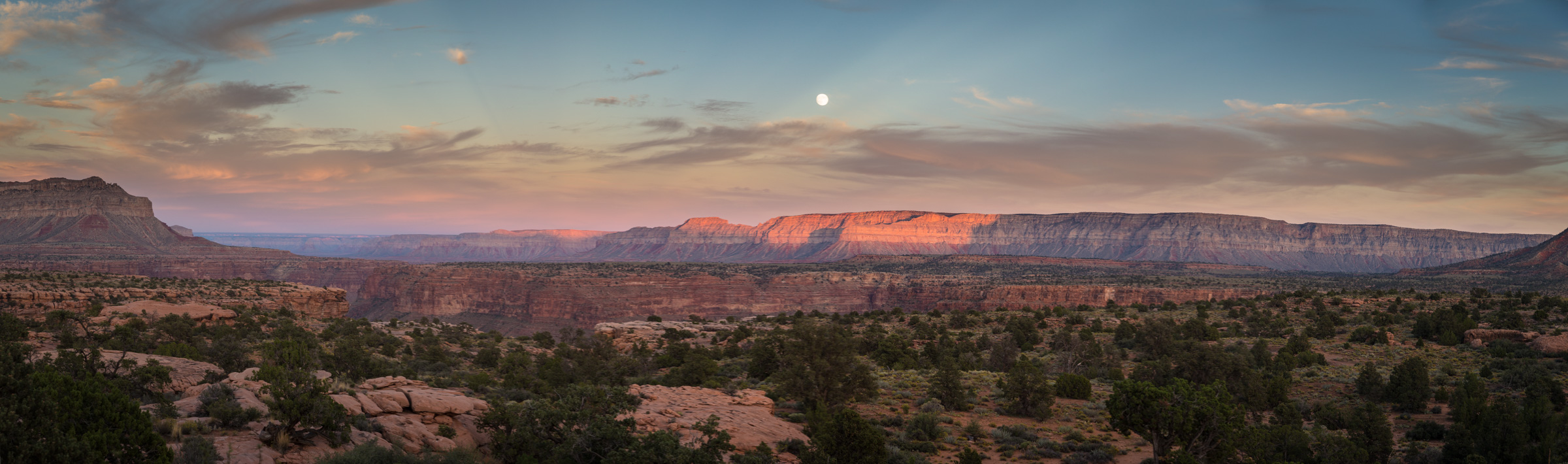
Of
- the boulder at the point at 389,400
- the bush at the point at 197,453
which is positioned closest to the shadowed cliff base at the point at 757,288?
the boulder at the point at 389,400

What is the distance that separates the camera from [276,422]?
15.3 meters

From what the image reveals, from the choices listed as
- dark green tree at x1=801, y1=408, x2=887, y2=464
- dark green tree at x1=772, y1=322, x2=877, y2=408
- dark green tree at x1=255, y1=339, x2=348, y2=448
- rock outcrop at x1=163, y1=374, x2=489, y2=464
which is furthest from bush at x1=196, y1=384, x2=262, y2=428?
dark green tree at x1=772, y1=322, x2=877, y2=408

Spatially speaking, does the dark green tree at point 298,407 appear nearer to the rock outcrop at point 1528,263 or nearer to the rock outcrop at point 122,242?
the rock outcrop at point 1528,263

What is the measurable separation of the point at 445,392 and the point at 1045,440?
721 inches

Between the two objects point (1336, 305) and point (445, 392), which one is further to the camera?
point (1336, 305)

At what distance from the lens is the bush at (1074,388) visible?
94.6 feet

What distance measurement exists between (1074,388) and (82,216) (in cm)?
18452

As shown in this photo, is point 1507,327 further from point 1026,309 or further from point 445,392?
point 445,392

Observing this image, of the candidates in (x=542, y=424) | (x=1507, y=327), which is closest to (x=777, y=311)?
(x=1507, y=327)

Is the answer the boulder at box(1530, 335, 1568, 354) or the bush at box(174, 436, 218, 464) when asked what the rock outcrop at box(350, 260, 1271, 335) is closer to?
the boulder at box(1530, 335, 1568, 354)

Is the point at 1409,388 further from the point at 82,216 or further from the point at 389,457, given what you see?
the point at 82,216

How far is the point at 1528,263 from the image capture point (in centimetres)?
9575

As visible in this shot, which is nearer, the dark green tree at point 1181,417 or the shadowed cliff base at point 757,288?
the dark green tree at point 1181,417

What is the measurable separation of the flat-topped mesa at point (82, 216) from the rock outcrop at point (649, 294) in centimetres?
4823
